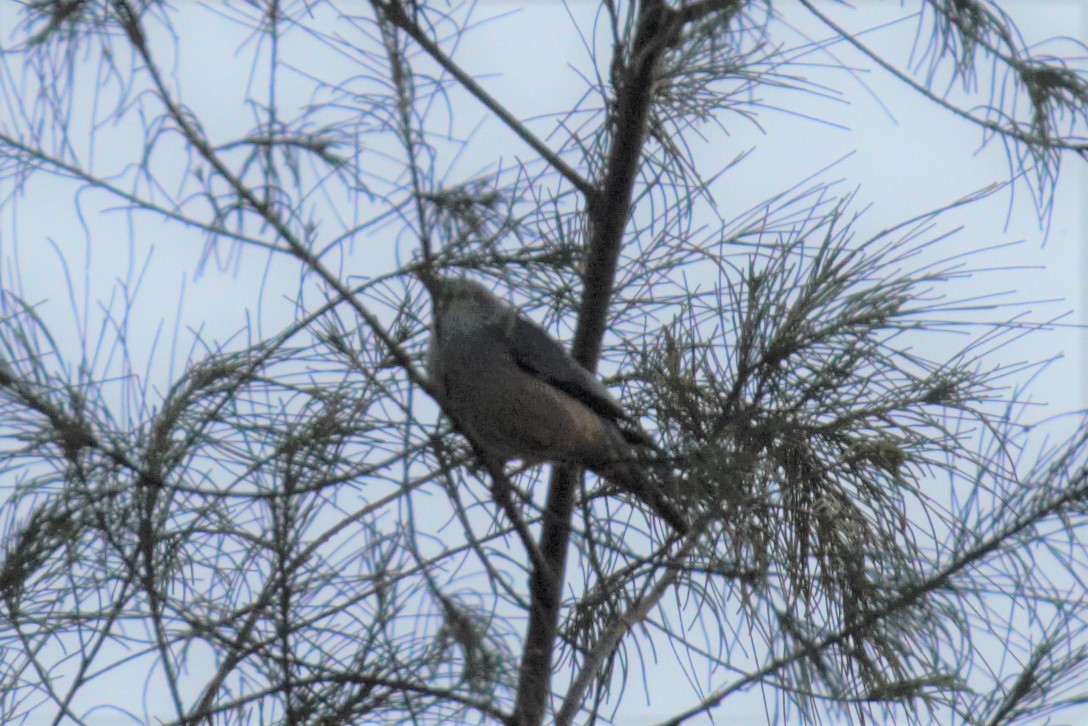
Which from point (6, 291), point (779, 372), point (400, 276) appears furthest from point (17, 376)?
point (779, 372)

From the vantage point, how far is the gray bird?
340cm

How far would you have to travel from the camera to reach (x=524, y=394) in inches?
150

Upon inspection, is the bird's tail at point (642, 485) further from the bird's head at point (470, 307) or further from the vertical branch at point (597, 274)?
the bird's head at point (470, 307)

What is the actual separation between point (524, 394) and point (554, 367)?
183 millimetres

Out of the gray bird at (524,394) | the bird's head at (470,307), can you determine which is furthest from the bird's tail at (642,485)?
the bird's head at (470,307)

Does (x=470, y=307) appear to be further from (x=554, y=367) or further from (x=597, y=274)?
(x=597, y=274)

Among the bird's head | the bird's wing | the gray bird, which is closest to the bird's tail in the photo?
the gray bird

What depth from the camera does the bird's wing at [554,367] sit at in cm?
339

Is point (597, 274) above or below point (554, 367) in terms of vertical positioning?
below

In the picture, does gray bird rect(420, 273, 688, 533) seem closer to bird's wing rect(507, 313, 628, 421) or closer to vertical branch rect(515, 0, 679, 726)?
bird's wing rect(507, 313, 628, 421)

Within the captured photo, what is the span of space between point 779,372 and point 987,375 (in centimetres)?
53

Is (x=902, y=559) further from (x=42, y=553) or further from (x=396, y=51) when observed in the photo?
(x=42, y=553)

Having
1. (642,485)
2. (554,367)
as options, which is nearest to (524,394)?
(554,367)

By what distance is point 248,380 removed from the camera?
9.20 feet
